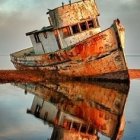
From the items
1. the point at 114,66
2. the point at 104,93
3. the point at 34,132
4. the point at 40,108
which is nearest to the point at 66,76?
the point at 114,66

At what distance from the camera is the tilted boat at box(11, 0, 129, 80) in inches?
888

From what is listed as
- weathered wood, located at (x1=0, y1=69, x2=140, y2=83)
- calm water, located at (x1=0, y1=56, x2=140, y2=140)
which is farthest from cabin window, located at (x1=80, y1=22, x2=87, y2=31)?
calm water, located at (x1=0, y1=56, x2=140, y2=140)

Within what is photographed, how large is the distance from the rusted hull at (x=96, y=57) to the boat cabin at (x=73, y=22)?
114cm

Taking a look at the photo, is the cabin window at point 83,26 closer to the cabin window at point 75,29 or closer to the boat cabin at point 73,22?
the boat cabin at point 73,22

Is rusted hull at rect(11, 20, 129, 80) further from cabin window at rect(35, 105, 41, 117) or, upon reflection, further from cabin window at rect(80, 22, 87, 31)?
cabin window at rect(35, 105, 41, 117)

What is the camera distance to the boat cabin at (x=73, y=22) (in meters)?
24.3

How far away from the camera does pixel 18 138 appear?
443 inches

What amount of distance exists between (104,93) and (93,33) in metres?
6.13

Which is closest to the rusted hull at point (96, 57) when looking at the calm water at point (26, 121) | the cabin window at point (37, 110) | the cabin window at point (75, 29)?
the cabin window at point (75, 29)

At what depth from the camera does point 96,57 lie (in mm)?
22938

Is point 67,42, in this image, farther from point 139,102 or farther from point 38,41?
point 139,102

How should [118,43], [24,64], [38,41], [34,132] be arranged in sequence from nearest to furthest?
[34,132] → [118,43] → [38,41] → [24,64]

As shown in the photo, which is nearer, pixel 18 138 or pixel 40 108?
pixel 18 138

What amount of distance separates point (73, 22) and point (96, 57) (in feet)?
9.68
